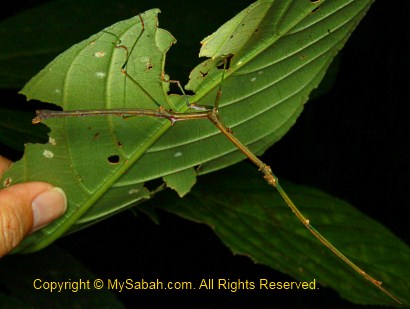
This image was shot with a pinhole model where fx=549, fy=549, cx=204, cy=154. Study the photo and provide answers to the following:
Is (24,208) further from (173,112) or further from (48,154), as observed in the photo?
(173,112)

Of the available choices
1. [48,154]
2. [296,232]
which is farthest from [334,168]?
[48,154]

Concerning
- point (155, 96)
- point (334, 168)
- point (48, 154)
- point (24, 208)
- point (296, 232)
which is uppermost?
point (155, 96)

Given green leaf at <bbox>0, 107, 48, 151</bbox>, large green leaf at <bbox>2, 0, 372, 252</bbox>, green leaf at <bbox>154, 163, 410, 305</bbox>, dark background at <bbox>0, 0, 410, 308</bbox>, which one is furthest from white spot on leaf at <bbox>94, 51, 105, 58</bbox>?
dark background at <bbox>0, 0, 410, 308</bbox>

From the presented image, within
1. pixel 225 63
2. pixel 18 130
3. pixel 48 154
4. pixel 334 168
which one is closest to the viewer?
pixel 225 63

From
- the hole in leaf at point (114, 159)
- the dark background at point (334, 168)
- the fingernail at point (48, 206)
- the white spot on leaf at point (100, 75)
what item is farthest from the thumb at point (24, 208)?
the dark background at point (334, 168)

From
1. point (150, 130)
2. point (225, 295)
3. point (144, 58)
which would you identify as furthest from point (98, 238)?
point (144, 58)

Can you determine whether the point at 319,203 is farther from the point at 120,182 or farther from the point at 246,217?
the point at 120,182

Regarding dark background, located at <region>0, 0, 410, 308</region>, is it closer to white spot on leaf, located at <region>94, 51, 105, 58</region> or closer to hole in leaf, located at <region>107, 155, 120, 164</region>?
hole in leaf, located at <region>107, 155, 120, 164</region>
